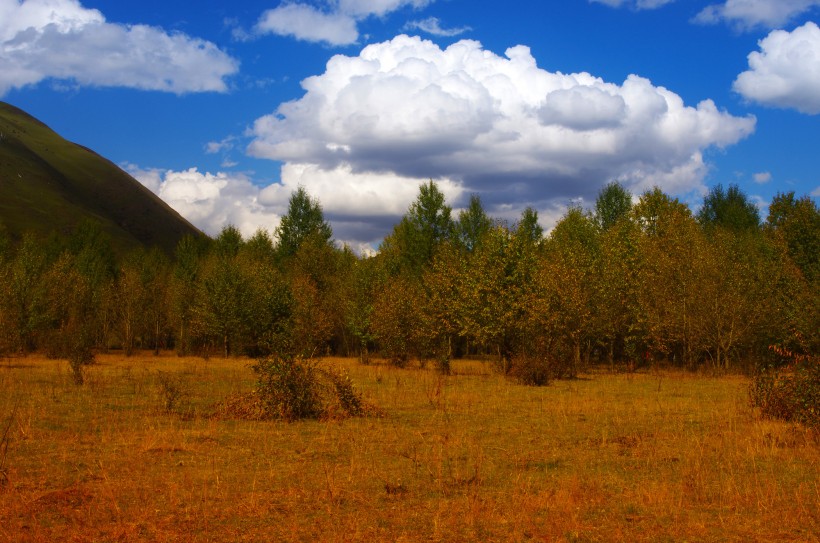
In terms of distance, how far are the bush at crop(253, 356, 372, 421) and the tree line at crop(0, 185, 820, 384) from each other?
0.67 m

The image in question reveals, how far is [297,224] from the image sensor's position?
264 ft

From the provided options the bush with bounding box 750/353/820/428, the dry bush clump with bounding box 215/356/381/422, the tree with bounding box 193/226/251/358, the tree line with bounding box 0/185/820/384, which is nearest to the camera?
the bush with bounding box 750/353/820/428

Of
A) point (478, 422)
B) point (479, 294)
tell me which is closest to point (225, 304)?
point (479, 294)

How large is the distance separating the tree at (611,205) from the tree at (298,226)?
34154mm

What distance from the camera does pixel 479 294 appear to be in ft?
123

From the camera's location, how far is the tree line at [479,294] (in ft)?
123

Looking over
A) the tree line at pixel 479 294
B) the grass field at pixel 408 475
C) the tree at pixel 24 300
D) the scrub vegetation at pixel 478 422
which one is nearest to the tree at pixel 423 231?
the tree line at pixel 479 294

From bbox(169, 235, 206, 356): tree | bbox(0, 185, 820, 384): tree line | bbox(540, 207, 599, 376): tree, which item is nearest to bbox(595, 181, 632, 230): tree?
bbox(0, 185, 820, 384): tree line

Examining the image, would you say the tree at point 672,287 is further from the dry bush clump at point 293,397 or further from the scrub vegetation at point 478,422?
the dry bush clump at point 293,397

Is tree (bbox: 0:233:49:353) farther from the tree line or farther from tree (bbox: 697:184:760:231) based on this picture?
tree (bbox: 697:184:760:231)

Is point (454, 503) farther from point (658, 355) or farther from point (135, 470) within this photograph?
point (658, 355)

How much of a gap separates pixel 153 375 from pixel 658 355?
131ft

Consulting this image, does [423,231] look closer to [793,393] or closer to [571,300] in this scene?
[571,300]

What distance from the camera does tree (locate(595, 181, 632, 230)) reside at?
76875 mm
